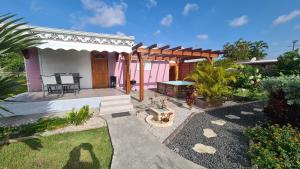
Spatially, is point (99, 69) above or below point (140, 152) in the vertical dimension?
above

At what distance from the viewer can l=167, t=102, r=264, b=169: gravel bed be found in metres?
4.05

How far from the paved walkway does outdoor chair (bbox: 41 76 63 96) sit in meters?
4.88

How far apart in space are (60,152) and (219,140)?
17.3 feet

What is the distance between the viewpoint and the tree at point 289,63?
36.6ft

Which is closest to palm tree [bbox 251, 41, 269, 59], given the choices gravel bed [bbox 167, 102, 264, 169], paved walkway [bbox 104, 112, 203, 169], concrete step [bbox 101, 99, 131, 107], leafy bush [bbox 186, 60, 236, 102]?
leafy bush [bbox 186, 60, 236, 102]

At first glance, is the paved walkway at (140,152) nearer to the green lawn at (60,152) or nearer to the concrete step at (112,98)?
the green lawn at (60,152)

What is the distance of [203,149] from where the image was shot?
4.64 metres

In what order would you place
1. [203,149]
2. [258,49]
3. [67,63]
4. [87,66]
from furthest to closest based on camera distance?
[258,49] → [87,66] → [67,63] → [203,149]

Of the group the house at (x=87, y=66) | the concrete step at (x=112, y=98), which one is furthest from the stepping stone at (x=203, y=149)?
the concrete step at (x=112, y=98)

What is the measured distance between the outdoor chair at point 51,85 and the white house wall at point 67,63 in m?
2.39

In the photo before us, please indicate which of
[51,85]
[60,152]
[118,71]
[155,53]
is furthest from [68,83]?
[155,53]

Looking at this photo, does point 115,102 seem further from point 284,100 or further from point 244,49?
point 244,49

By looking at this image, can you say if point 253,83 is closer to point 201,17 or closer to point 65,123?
point 201,17

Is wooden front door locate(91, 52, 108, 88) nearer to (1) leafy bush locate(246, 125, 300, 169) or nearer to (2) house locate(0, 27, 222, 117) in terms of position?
(2) house locate(0, 27, 222, 117)
